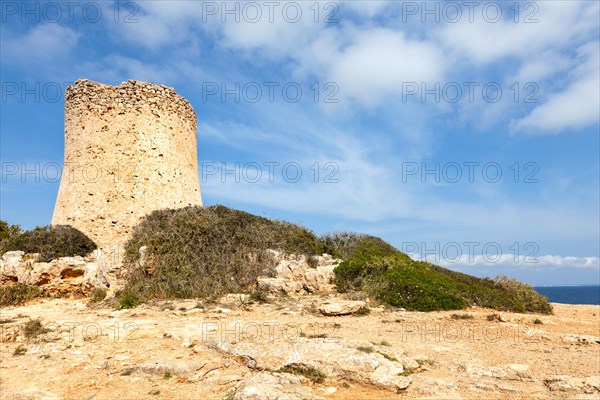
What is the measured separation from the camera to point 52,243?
1499 centimetres

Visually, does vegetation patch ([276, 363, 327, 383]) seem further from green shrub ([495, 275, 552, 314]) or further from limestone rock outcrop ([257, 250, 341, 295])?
green shrub ([495, 275, 552, 314])

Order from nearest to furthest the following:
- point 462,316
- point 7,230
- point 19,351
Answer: point 19,351 < point 462,316 < point 7,230

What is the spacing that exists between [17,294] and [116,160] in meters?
6.93

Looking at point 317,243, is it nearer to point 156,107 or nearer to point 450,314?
point 450,314

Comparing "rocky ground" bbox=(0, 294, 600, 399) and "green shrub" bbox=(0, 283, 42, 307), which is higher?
"green shrub" bbox=(0, 283, 42, 307)

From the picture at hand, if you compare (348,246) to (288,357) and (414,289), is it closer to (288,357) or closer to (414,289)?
(414,289)

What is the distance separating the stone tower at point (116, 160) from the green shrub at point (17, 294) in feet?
11.6

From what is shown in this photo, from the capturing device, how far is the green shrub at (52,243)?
1465 cm

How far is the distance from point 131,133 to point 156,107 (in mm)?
1818

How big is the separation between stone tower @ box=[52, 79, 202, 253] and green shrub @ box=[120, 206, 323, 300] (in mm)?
1427

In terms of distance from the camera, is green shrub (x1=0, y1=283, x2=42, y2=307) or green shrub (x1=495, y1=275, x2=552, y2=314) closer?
green shrub (x1=0, y1=283, x2=42, y2=307)

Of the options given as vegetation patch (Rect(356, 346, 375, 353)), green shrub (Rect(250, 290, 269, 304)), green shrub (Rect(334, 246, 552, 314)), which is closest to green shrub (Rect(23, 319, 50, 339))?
green shrub (Rect(250, 290, 269, 304))

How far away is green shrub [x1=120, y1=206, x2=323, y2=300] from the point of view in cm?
1259

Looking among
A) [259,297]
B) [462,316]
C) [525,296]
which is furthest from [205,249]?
[525,296]
